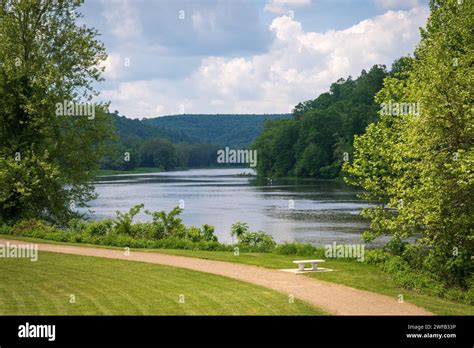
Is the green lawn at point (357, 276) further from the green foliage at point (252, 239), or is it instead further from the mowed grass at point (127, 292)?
the mowed grass at point (127, 292)

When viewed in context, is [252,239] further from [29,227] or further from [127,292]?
[127,292]

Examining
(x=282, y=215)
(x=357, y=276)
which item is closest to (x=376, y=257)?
(x=357, y=276)

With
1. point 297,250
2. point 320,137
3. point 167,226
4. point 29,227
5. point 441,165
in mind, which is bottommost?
point 297,250

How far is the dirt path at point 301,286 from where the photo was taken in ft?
46.1

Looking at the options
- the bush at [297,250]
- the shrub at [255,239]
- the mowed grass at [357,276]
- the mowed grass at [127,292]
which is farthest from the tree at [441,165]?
the shrub at [255,239]

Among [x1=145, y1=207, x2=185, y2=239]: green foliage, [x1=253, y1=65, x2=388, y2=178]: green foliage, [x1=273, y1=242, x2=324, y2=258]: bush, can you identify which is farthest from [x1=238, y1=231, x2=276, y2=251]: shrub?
[x1=253, y1=65, x2=388, y2=178]: green foliage

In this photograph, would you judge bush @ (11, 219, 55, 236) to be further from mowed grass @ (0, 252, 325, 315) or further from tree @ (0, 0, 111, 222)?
mowed grass @ (0, 252, 325, 315)

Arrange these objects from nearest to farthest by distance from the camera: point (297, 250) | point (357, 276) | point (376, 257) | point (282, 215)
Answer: point (357, 276) < point (376, 257) < point (297, 250) < point (282, 215)

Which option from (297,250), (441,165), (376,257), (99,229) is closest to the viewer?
(441,165)

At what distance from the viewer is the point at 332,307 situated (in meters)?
14.1

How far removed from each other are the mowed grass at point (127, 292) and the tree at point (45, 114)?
525 inches

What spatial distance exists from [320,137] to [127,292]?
11071cm

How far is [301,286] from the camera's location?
16.4m
